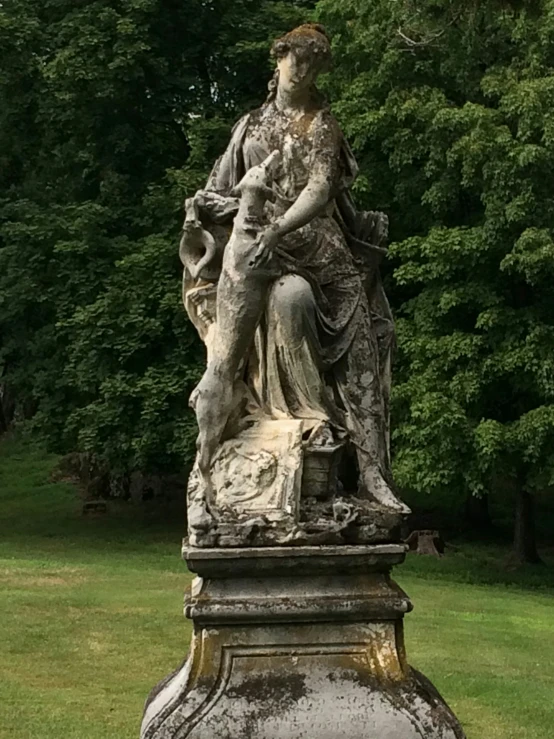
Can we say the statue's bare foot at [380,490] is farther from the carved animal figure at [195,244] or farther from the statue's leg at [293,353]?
the carved animal figure at [195,244]

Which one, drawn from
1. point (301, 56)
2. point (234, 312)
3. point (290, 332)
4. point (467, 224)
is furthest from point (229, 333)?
point (467, 224)

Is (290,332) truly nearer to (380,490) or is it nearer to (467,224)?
(380,490)

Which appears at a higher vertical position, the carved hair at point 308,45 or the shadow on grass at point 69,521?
the carved hair at point 308,45

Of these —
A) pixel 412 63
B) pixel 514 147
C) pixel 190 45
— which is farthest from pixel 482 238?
pixel 190 45

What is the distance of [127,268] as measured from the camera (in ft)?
62.0

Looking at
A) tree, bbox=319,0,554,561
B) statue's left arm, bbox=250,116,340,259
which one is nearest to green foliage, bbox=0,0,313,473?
tree, bbox=319,0,554,561

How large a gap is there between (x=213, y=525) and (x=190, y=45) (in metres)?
17.0

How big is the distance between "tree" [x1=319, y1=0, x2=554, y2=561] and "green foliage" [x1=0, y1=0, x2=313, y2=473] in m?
2.81

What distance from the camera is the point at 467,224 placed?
17547 millimetres

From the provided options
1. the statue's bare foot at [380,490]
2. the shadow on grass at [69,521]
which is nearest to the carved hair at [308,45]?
the statue's bare foot at [380,490]

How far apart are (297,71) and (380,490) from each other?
6.18 ft

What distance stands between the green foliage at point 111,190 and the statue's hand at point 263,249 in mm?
12862

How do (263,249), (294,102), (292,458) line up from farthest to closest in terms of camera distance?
(294,102) < (263,249) < (292,458)

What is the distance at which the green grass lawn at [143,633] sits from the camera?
806cm
